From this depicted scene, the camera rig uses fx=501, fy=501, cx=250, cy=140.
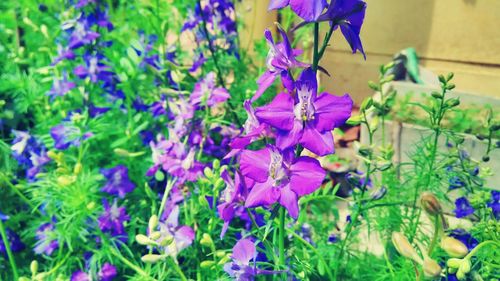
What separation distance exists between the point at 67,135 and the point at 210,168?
1.59 feet

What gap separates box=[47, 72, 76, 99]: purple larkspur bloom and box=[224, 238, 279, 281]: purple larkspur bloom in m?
1.00

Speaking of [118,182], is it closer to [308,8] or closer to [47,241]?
[47,241]

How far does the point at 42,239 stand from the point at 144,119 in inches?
20.4

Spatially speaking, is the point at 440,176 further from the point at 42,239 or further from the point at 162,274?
the point at 42,239

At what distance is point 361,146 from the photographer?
1.14 m

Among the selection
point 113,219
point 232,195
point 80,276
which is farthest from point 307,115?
point 80,276

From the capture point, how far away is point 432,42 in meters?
2.96

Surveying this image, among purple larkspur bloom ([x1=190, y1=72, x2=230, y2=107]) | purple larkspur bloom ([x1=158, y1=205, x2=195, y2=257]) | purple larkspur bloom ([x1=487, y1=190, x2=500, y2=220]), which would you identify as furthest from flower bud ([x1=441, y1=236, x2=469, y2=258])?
purple larkspur bloom ([x1=190, y1=72, x2=230, y2=107])

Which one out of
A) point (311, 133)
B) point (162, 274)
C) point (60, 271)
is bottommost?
point (60, 271)

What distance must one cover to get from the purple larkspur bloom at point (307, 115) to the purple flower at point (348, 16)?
86 millimetres

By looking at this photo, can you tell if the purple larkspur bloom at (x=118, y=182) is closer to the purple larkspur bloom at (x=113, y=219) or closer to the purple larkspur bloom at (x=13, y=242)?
the purple larkspur bloom at (x=113, y=219)

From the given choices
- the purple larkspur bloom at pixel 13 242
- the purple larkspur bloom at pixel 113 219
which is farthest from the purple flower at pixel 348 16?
the purple larkspur bloom at pixel 13 242

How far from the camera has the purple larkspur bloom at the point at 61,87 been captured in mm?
1685

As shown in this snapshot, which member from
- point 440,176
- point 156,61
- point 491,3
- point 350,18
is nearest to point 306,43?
point 156,61
